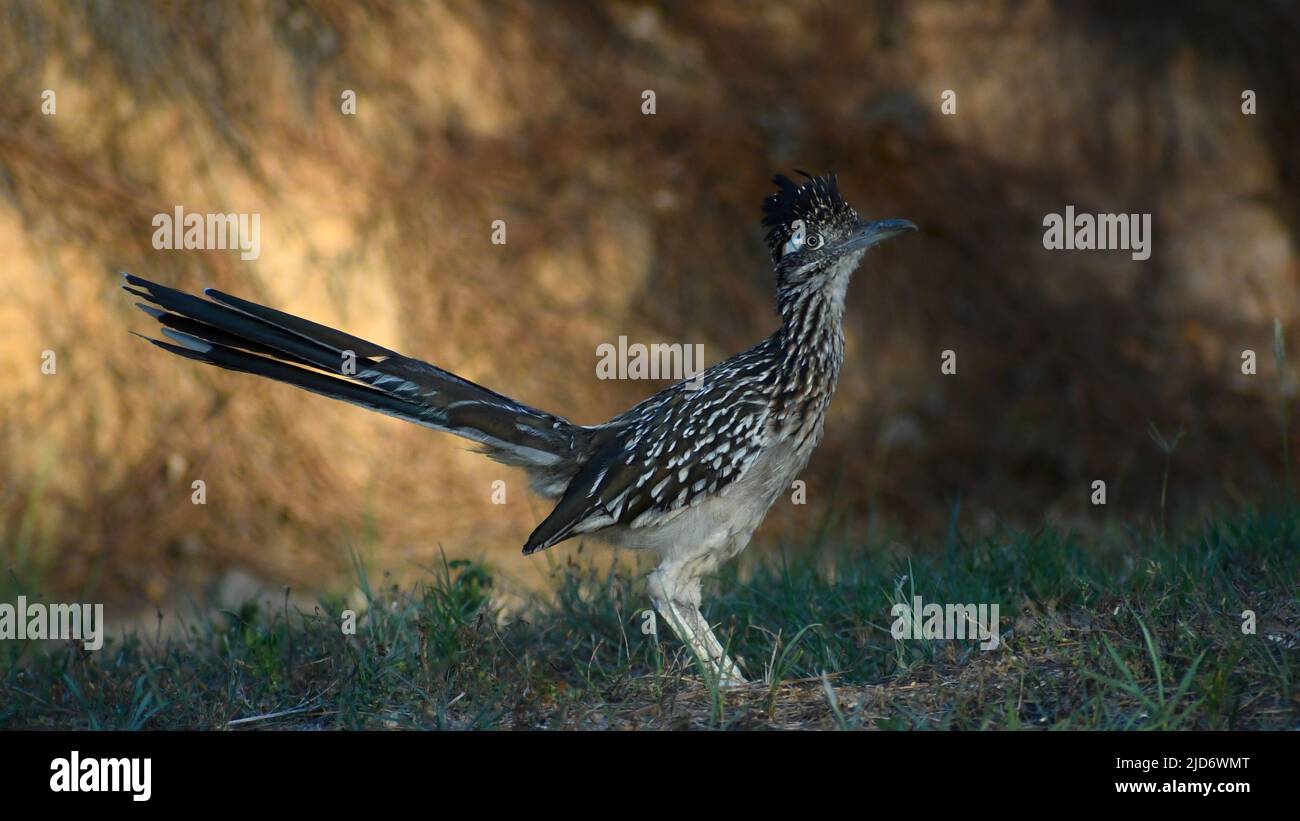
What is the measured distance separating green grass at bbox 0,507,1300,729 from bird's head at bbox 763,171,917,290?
1.31 metres

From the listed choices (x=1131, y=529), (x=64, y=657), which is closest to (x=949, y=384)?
(x=1131, y=529)

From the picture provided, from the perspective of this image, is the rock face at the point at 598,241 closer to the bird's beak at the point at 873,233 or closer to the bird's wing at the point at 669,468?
the bird's wing at the point at 669,468

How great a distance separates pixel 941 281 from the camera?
11.1 m

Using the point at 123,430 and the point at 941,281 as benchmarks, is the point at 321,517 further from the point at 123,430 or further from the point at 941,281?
the point at 941,281

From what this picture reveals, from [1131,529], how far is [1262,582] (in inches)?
51.8

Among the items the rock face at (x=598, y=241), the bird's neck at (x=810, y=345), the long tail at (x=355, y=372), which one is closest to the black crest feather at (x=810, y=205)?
the bird's neck at (x=810, y=345)

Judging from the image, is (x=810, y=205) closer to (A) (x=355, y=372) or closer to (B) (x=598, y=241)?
(A) (x=355, y=372)

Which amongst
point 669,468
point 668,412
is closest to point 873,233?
point 668,412

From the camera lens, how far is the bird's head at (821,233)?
554 centimetres

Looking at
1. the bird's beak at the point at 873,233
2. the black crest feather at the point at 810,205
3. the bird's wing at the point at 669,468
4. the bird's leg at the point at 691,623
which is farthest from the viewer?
the black crest feather at the point at 810,205

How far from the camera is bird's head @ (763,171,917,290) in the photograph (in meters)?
5.54

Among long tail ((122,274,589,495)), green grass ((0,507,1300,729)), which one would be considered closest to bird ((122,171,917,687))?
long tail ((122,274,589,495))

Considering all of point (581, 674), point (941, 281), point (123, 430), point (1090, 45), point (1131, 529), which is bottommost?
point (581, 674)

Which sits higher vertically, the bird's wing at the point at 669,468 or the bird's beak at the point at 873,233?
the bird's beak at the point at 873,233
